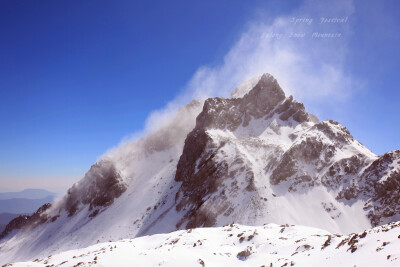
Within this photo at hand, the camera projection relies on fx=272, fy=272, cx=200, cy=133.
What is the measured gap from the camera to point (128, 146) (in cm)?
14238

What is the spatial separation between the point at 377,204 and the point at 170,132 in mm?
92067

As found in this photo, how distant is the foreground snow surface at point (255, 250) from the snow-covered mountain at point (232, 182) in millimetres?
31159

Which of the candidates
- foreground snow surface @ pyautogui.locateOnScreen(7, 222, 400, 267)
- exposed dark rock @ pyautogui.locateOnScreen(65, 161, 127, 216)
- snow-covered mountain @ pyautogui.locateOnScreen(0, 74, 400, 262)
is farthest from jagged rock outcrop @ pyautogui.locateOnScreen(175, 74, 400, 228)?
foreground snow surface @ pyautogui.locateOnScreen(7, 222, 400, 267)

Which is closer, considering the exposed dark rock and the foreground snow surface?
the foreground snow surface

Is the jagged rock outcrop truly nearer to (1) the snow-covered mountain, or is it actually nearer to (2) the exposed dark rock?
(1) the snow-covered mountain

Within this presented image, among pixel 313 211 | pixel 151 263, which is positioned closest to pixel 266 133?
pixel 313 211

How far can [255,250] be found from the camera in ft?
97.6

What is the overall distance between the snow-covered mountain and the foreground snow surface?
31.2m

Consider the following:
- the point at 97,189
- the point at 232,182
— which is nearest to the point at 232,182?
the point at 232,182

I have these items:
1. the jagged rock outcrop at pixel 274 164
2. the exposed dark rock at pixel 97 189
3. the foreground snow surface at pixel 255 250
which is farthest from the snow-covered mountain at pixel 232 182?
the foreground snow surface at pixel 255 250

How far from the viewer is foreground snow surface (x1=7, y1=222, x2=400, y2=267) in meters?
18.5

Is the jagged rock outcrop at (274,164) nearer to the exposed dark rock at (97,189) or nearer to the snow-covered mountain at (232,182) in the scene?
the snow-covered mountain at (232,182)

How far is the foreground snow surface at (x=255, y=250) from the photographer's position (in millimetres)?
18453

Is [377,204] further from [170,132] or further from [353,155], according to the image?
[170,132]
